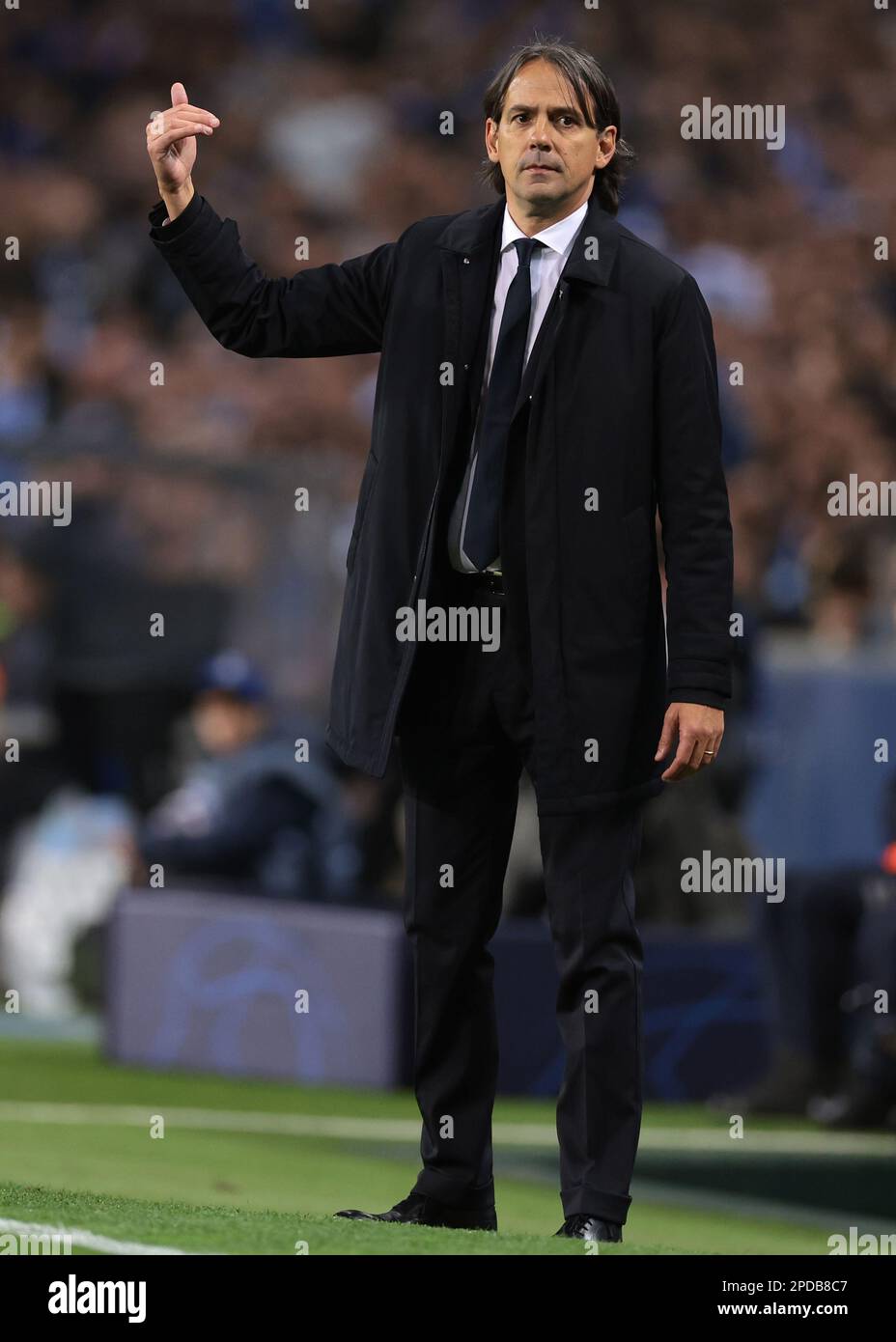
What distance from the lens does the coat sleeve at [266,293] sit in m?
4.30

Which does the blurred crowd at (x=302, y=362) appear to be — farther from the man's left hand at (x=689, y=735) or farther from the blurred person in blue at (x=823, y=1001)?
the man's left hand at (x=689, y=735)

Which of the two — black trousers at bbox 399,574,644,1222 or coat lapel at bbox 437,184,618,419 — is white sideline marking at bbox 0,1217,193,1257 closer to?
black trousers at bbox 399,574,644,1222

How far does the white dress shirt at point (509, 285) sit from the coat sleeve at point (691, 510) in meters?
0.20

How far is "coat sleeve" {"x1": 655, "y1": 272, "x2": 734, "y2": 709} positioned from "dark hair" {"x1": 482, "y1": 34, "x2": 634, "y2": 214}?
0.31 metres

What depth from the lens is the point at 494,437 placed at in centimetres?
422

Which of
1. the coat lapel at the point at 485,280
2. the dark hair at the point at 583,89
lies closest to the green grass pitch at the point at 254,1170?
the coat lapel at the point at 485,280

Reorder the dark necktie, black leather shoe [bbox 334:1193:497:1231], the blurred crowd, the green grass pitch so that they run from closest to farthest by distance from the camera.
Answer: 1. the green grass pitch
2. the dark necktie
3. black leather shoe [bbox 334:1193:497:1231]
4. the blurred crowd

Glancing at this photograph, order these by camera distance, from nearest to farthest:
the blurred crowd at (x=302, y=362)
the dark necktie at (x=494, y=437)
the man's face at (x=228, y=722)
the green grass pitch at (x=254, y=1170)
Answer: the green grass pitch at (x=254, y=1170) → the dark necktie at (x=494, y=437) → the man's face at (x=228, y=722) → the blurred crowd at (x=302, y=362)

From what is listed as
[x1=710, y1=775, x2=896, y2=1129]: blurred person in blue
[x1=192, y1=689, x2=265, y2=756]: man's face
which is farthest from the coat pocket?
[x1=192, y1=689, x2=265, y2=756]: man's face

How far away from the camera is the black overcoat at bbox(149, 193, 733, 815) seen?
417cm

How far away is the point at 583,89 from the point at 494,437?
0.58 m

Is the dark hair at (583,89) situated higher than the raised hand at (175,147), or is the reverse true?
the dark hair at (583,89)

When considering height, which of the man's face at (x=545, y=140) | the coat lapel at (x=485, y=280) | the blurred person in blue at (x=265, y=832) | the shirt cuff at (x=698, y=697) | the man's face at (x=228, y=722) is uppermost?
the man's face at (x=228, y=722)
